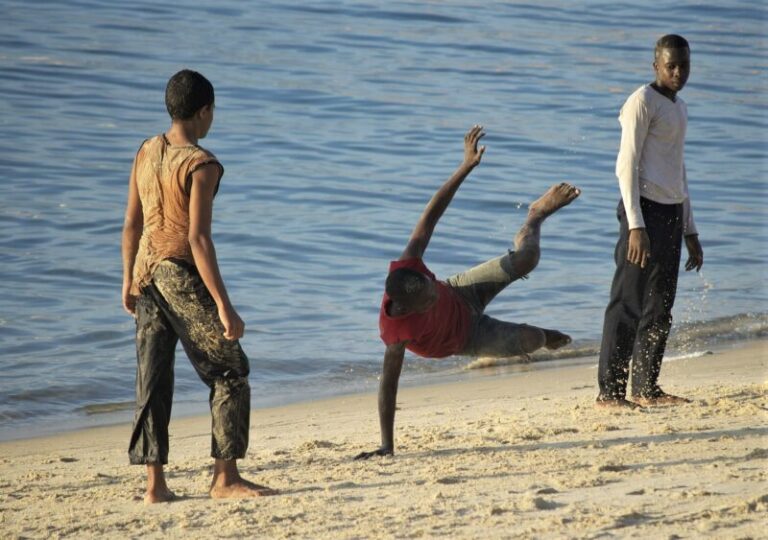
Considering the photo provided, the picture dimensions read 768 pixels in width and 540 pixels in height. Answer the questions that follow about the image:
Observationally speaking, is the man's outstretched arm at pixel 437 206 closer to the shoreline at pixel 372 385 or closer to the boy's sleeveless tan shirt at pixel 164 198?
the boy's sleeveless tan shirt at pixel 164 198

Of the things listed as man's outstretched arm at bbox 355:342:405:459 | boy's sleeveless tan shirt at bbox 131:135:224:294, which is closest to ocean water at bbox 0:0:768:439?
man's outstretched arm at bbox 355:342:405:459

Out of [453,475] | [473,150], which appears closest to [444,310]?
[473,150]

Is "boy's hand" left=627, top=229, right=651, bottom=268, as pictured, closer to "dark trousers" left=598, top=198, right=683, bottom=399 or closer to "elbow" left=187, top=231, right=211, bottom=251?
"dark trousers" left=598, top=198, right=683, bottom=399

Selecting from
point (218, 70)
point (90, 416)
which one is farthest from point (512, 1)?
point (90, 416)

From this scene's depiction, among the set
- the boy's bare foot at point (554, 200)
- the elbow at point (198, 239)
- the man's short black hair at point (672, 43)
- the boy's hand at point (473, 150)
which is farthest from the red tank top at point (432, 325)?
the man's short black hair at point (672, 43)

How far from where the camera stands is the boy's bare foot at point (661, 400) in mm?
6863

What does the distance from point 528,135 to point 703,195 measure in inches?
142

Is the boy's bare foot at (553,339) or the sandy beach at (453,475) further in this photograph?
the boy's bare foot at (553,339)

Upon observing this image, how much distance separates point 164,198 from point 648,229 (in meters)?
2.66

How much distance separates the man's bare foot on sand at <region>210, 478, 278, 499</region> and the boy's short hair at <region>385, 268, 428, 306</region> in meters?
1.08

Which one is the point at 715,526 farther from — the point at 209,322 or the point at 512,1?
the point at 512,1

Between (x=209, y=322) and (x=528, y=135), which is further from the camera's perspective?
(x=528, y=135)

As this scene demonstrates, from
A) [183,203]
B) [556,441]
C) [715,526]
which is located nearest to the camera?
[715,526]

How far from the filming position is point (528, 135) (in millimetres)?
18312
